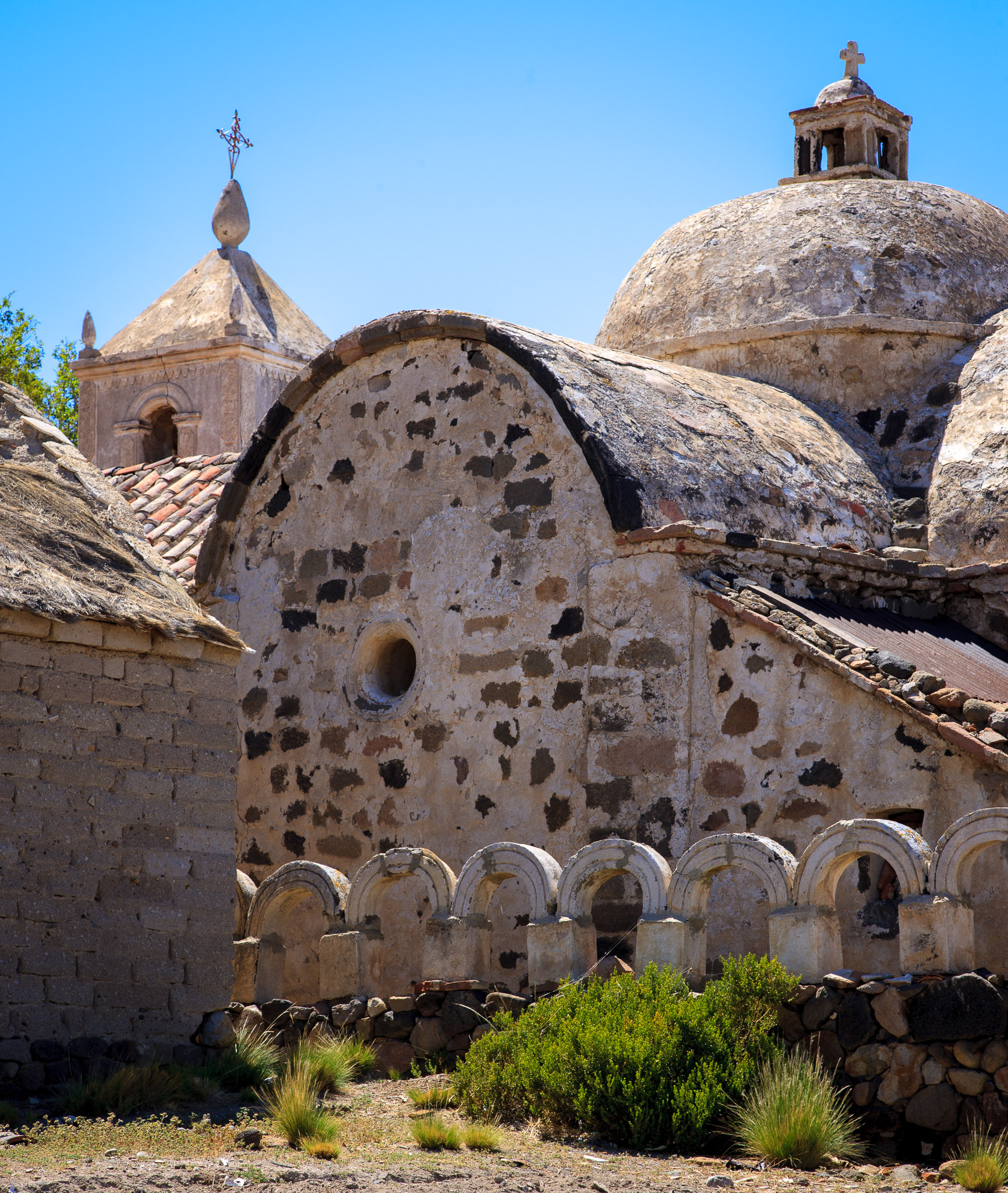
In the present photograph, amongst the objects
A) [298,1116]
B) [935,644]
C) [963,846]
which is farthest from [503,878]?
[935,644]

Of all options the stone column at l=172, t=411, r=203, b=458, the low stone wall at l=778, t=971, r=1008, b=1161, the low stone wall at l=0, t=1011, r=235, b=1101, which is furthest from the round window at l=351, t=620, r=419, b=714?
the stone column at l=172, t=411, r=203, b=458

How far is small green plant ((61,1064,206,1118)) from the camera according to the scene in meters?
7.86

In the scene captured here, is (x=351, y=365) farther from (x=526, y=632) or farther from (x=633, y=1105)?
(x=633, y=1105)

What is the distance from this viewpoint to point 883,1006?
789cm

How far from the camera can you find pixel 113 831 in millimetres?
8867

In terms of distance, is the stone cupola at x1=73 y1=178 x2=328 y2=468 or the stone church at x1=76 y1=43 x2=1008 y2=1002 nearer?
the stone church at x1=76 y1=43 x2=1008 y2=1002

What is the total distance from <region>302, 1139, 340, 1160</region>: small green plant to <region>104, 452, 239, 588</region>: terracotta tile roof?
6973 mm

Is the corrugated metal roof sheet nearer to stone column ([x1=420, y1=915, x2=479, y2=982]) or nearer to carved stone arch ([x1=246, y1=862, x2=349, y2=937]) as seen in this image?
stone column ([x1=420, y1=915, x2=479, y2=982])

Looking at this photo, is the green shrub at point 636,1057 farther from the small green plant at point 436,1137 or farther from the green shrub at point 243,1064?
the green shrub at point 243,1064

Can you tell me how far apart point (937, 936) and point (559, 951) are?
83.7 inches

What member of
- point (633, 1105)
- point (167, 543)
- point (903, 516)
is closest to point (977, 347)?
point (903, 516)

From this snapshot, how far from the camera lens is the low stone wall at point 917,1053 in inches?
298

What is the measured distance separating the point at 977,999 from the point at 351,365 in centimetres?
741

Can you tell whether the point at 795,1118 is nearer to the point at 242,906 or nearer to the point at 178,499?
the point at 242,906
